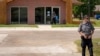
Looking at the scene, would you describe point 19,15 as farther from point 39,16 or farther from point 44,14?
point 44,14

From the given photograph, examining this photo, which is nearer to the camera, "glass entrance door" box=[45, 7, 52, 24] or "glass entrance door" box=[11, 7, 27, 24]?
"glass entrance door" box=[11, 7, 27, 24]

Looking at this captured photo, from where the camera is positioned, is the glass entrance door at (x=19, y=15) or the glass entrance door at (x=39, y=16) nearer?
the glass entrance door at (x=19, y=15)

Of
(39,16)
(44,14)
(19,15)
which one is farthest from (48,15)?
(19,15)

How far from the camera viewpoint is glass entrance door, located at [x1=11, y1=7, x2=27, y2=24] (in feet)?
149

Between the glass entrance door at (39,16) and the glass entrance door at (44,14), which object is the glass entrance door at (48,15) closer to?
the glass entrance door at (44,14)

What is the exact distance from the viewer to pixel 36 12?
1802 inches

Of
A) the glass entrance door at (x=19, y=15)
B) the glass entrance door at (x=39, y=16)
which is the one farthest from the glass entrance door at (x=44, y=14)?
the glass entrance door at (x=19, y=15)

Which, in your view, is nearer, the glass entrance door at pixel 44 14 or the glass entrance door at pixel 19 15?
the glass entrance door at pixel 19 15

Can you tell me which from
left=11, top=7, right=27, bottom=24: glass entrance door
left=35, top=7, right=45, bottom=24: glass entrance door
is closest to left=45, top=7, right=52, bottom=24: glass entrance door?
left=35, top=7, right=45, bottom=24: glass entrance door

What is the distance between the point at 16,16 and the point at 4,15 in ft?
5.98

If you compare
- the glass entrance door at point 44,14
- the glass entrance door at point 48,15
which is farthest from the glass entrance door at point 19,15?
the glass entrance door at point 48,15

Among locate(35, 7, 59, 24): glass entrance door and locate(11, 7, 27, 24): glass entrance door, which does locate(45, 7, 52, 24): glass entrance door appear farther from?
locate(11, 7, 27, 24): glass entrance door

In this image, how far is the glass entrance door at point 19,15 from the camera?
45.4 meters

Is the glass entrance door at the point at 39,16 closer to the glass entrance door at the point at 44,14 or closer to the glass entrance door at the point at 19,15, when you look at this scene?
the glass entrance door at the point at 44,14
